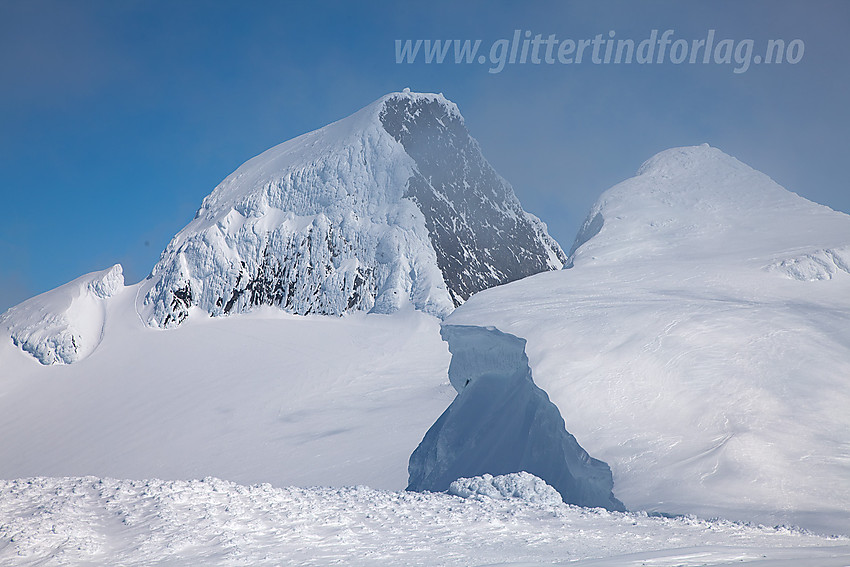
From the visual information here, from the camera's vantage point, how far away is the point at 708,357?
37.6 ft

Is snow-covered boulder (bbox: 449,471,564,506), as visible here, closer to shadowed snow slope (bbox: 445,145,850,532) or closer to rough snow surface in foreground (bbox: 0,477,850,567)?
rough snow surface in foreground (bbox: 0,477,850,567)

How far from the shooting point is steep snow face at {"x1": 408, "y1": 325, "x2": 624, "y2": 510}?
1252 cm

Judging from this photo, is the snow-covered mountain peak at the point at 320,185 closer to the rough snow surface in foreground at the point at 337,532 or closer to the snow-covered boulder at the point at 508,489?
the snow-covered boulder at the point at 508,489

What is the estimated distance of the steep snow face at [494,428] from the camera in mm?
12523

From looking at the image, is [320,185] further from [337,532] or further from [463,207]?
[337,532]

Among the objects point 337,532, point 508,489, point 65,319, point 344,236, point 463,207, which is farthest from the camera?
point 463,207

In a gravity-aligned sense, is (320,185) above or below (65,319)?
above

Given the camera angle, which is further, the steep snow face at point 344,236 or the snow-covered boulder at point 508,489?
the steep snow face at point 344,236

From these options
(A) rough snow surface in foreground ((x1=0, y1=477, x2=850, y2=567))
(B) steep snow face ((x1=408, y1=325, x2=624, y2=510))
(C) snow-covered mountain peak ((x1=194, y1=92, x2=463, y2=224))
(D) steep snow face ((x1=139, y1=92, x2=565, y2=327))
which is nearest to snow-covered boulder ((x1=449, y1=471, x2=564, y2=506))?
(A) rough snow surface in foreground ((x1=0, y1=477, x2=850, y2=567))

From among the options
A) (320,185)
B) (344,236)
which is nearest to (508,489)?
(344,236)

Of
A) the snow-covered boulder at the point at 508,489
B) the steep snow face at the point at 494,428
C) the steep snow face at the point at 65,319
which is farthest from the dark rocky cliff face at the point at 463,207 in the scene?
the snow-covered boulder at the point at 508,489

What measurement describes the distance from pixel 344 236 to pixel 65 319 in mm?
20717

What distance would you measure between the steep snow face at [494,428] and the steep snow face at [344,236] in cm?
2639

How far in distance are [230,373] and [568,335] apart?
31.4 metres
